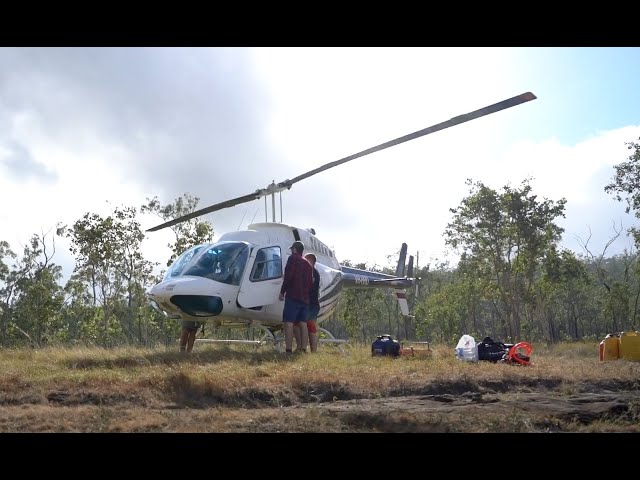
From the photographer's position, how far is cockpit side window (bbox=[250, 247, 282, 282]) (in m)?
11.3

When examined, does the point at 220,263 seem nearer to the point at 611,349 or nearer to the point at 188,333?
the point at 188,333

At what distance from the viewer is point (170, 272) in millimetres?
10938

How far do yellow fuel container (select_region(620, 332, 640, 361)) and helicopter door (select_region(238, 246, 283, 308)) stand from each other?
6.12 meters

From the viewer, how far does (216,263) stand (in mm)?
10875

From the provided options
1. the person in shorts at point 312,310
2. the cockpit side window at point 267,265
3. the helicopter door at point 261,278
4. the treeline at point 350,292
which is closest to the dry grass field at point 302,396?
the person in shorts at point 312,310

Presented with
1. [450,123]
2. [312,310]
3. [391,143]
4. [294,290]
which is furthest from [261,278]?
[450,123]

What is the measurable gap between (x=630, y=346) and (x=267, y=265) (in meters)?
6.45

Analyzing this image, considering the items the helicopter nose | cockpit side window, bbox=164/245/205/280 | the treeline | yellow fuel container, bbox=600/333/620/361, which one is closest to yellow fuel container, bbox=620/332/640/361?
yellow fuel container, bbox=600/333/620/361

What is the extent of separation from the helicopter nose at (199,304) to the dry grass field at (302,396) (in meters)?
1.53

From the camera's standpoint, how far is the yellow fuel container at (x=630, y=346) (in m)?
10.3

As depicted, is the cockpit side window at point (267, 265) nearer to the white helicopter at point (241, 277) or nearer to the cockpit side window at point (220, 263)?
the white helicopter at point (241, 277)

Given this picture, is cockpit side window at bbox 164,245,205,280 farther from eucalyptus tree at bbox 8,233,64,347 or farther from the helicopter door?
eucalyptus tree at bbox 8,233,64,347
